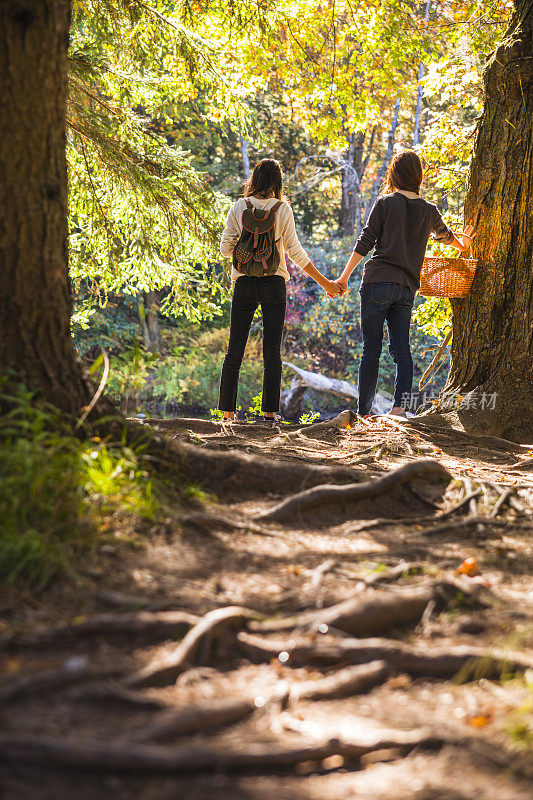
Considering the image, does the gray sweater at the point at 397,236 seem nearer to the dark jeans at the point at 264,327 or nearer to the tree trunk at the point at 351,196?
the dark jeans at the point at 264,327

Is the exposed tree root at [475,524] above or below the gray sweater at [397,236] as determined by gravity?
below

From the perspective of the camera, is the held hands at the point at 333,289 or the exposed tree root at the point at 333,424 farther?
the held hands at the point at 333,289

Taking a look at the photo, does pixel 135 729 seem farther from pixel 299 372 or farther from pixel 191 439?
pixel 299 372

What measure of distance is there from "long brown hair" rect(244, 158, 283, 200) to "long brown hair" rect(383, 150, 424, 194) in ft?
3.20

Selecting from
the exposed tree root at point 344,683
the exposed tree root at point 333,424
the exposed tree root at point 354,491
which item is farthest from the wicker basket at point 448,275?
the exposed tree root at point 344,683

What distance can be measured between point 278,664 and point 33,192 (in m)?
2.21

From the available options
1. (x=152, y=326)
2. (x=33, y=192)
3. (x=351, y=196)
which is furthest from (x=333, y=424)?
(x=351, y=196)

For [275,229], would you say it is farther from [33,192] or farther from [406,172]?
[33,192]

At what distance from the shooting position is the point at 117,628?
2.03 m

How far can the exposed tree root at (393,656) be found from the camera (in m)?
1.98

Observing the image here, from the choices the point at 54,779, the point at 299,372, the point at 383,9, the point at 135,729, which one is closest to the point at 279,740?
the point at 135,729

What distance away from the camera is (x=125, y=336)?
15.3 metres

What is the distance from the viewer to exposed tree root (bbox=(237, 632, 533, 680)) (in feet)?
6.48

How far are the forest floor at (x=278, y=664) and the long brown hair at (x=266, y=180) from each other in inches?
116
